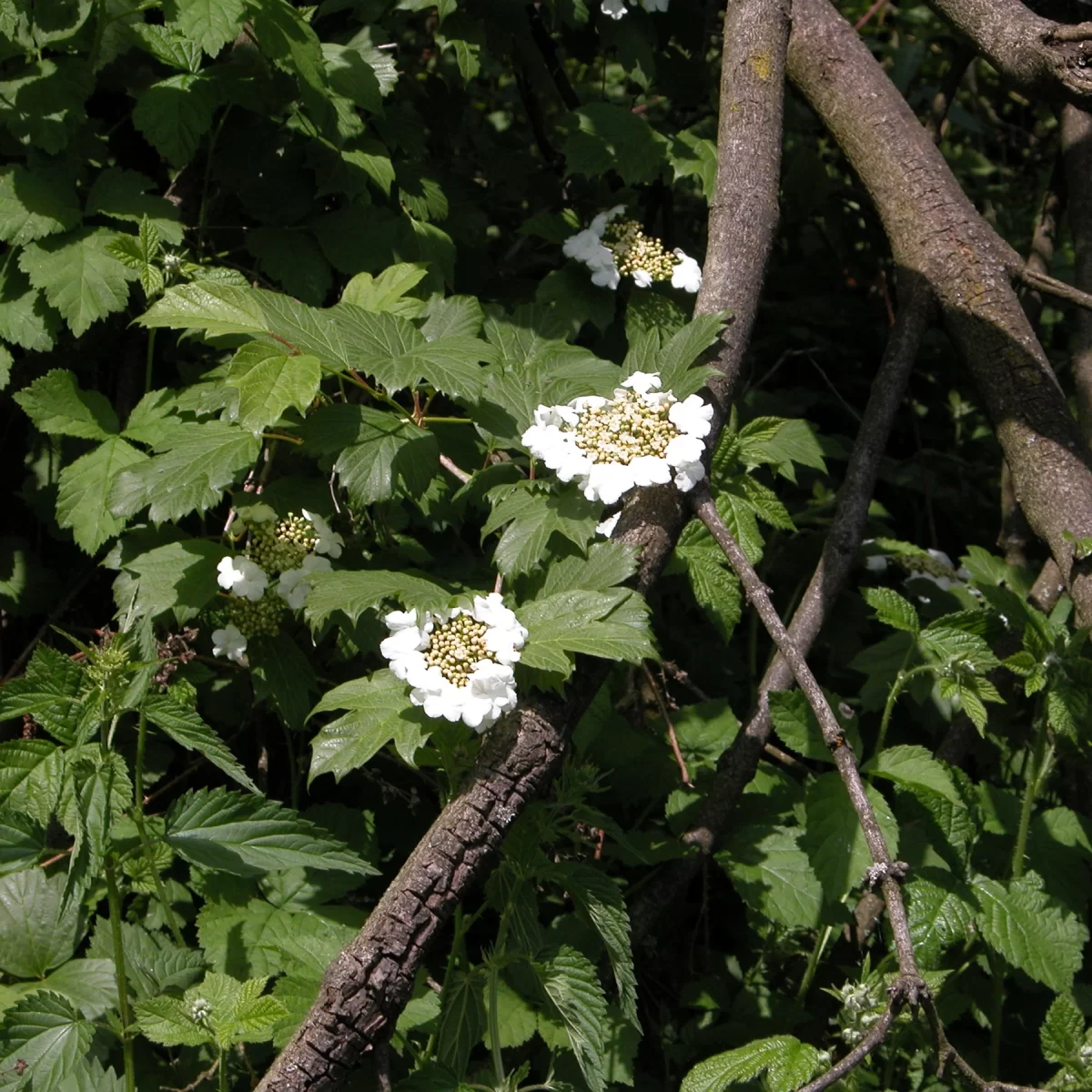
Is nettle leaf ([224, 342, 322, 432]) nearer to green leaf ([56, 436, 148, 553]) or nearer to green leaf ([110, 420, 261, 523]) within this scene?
green leaf ([110, 420, 261, 523])

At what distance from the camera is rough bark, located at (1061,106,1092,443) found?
2.51m

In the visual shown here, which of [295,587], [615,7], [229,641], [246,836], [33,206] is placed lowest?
[246,836]

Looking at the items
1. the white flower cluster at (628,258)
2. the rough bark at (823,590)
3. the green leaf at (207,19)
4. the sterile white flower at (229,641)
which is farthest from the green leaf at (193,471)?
the rough bark at (823,590)

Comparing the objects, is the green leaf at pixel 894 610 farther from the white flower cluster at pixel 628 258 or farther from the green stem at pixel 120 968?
the green stem at pixel 120 968

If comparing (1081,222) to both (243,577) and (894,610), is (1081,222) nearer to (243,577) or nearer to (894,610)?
(894,610)

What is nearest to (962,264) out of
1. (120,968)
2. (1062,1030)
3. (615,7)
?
(615,7)

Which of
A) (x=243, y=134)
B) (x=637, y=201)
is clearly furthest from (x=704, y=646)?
(x=243, y=134)

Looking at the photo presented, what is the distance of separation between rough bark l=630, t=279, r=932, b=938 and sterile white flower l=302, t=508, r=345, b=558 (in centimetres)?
77

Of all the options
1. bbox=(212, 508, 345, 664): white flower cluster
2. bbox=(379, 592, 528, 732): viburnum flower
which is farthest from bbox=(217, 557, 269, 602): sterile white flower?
bbox=(379, 592, 528, 732): viburnum flower

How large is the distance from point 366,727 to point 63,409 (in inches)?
33.5

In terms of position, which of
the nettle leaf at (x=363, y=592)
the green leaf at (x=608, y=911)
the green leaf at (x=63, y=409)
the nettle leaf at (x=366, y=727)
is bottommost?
the green leaf at (x=608, y=911)

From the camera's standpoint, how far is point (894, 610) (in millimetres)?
1879

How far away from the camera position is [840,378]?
10.7 feet

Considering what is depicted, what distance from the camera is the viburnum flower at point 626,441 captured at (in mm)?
1524
